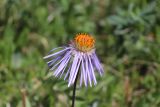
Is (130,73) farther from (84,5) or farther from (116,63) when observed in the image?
(84,5)

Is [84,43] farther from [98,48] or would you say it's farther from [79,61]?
[98,48]

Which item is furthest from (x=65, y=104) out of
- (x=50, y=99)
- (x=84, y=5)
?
(x=84, y=5)

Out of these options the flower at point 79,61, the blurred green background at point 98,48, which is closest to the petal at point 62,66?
the flower at point 79,61

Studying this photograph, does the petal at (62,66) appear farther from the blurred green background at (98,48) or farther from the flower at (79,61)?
the blurred green background at (98,48)

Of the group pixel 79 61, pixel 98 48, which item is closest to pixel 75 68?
pixel 79 61

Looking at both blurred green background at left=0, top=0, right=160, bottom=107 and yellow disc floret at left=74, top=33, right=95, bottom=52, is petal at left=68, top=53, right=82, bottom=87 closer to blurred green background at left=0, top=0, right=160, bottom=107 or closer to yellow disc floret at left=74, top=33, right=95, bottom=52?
yellow disc floret at left=74, top=33, right=95, bottom=52

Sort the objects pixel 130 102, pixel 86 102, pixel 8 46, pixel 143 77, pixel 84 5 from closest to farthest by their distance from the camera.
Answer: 1. pixel 86 102
2. pixel 130 102
3. pixel 8 46
4. pixel 143 77
5. pixel 84 5
